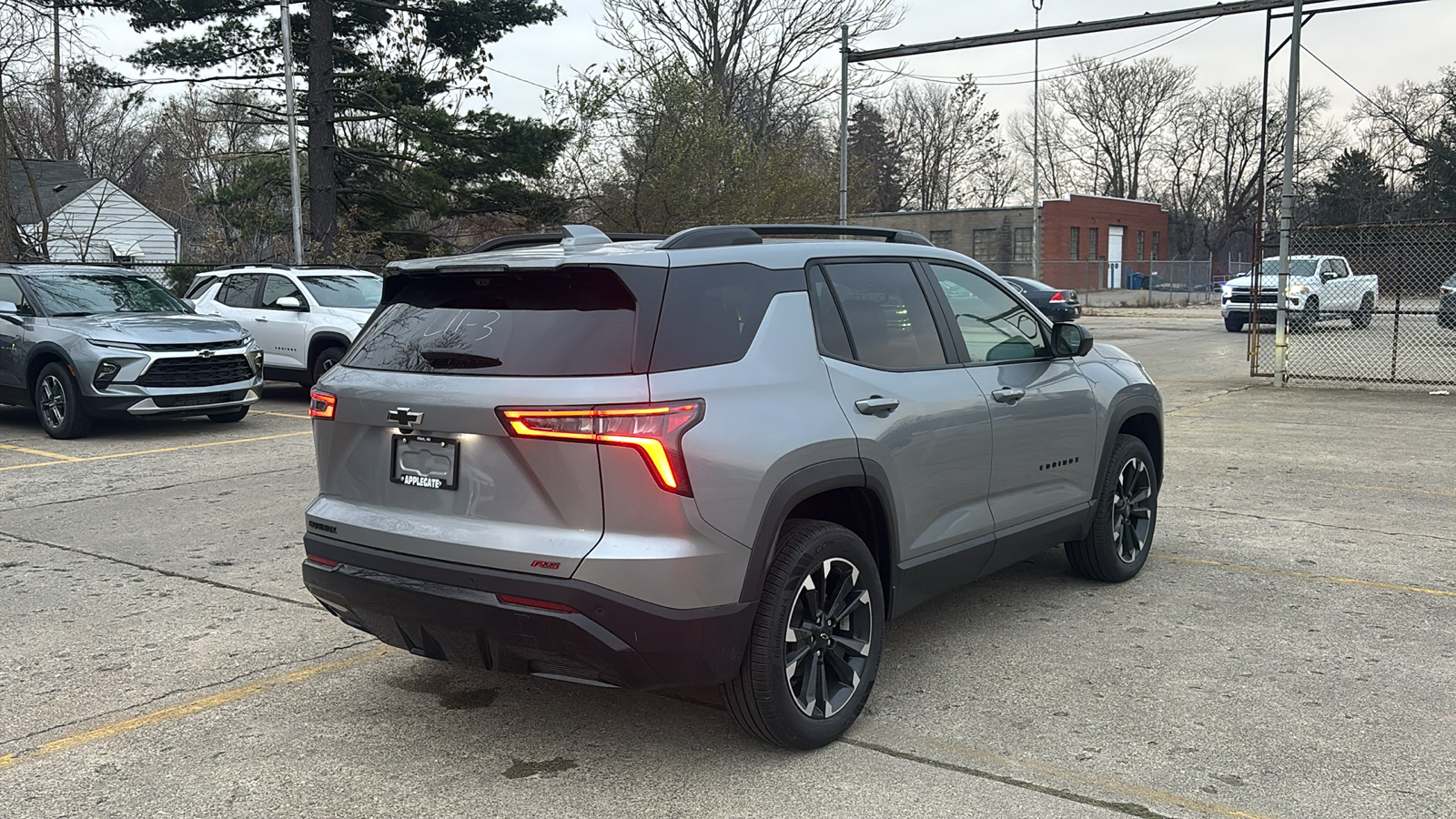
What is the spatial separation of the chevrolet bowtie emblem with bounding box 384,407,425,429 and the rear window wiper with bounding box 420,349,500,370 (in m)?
0.18

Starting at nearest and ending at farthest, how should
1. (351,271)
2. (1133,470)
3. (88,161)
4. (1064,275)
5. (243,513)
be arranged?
(1133,470), (243,513), (351,271), (88,161), (1064,275)

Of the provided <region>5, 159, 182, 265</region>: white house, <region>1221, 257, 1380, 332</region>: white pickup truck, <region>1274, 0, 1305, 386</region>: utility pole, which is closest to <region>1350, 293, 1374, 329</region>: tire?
<region>1221, 257, 1380, 332</region>: white pickup truck

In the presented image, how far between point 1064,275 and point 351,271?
4265cm

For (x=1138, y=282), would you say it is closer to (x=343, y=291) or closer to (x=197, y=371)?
(x=343, y=291)

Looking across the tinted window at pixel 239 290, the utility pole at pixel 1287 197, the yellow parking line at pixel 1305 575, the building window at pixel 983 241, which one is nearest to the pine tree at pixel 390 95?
the tinted window at pixel 239 290

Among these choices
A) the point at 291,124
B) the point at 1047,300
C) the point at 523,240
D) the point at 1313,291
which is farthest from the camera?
the point at 1313,291

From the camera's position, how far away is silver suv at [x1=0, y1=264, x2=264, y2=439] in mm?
11109

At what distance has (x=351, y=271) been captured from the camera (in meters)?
15.4

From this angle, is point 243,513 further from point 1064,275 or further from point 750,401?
point 1064,275

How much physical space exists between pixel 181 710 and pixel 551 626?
70.5 inches

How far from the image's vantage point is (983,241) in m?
53.7

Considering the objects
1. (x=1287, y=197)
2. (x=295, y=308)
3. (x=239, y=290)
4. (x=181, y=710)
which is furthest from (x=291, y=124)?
(x=181, y=710)

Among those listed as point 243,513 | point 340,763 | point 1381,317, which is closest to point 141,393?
point 243,513

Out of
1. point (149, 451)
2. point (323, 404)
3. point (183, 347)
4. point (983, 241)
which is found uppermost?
point (983, 241)
